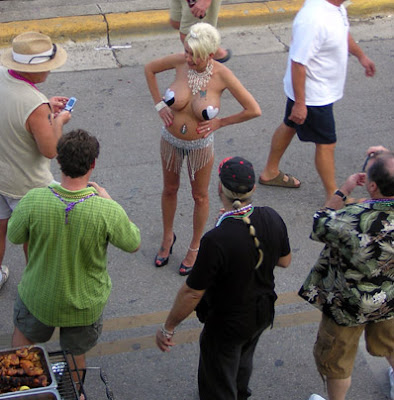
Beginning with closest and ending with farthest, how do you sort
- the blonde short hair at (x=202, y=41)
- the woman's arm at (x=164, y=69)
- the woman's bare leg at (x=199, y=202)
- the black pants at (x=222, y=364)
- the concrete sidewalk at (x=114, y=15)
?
1. the black pants at (x=222, y=364)
2. the blonde short hair at (x=202, y=41)
3. the woman's arm at (x=164, y=69)
4. the woman's bare leg at (x=199, y=202)
5. the concrete sidewalk at (x=114, y=15)

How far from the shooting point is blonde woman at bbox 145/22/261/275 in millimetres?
4059

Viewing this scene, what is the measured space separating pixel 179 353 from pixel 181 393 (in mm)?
318

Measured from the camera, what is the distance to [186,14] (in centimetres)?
640

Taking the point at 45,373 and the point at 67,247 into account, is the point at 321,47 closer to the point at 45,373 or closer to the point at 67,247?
the point at 67,247

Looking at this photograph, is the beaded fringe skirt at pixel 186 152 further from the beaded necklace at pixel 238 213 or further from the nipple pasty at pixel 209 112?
the beaded necklace at pixel 238 213

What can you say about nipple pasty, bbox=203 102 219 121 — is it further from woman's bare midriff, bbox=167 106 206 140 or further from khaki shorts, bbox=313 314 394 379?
khaki shorts, bbox=313 314 394 379

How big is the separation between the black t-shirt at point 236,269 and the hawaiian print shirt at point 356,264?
0.27m

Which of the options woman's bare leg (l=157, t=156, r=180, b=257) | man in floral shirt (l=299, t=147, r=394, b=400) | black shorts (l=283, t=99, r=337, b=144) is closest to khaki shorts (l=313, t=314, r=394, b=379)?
man in floral shirt (l=299, t=147, r=394, b=400)

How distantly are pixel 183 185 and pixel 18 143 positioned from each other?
81.0 inches

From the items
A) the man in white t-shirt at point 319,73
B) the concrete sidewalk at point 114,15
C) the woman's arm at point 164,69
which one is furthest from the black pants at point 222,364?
the concrete sidewalk at point 114,15

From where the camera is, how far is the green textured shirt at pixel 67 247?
308cm

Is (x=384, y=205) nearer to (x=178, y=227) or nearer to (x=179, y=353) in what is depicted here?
(x=179, y=353)

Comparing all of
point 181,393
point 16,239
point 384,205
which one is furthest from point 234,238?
point 181,393

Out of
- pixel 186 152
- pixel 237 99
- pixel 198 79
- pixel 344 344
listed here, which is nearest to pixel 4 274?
pixel 186 152
